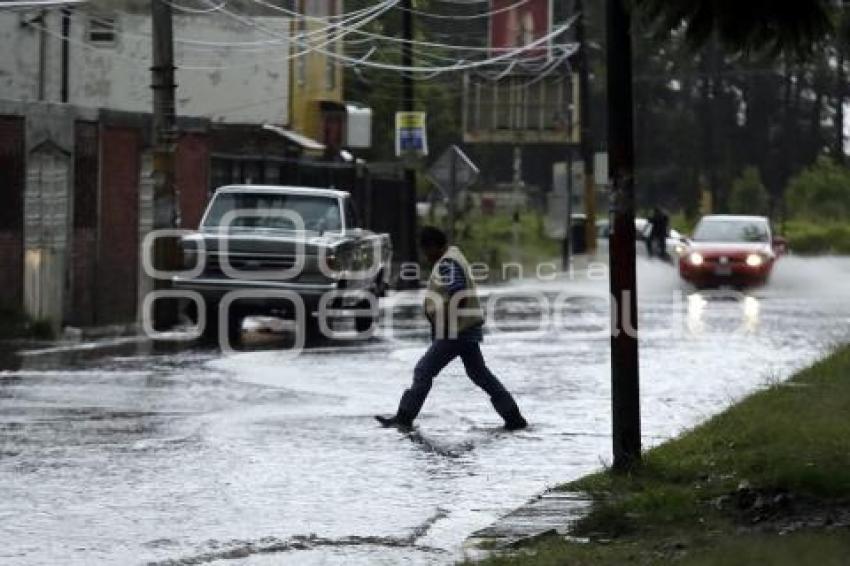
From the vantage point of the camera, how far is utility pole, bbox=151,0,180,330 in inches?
987

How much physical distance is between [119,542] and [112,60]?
3332cm

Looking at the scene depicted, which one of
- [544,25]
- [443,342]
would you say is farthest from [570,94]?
[443,342]

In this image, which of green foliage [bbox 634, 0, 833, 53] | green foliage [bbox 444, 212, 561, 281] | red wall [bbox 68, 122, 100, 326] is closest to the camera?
green foliage [bbox 634, 0, 833, 53]

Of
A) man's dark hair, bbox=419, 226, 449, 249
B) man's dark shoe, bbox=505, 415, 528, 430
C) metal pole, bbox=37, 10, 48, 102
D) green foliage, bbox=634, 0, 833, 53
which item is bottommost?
man's dark shoe, bbox=505, 415, 528, 430

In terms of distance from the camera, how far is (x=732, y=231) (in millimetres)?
37500

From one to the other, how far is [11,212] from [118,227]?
308cm

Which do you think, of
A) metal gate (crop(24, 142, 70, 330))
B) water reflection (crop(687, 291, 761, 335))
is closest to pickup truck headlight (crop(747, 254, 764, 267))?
water reflection (crop(687, 291, 761, 335))

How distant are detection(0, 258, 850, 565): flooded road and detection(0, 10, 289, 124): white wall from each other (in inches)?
532

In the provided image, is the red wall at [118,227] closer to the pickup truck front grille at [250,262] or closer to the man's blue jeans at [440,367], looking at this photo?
the pickup truck front grille at [250,262]

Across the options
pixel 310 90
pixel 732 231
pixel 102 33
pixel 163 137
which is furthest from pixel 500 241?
pixel 163 137

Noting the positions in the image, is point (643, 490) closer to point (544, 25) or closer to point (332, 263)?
point (332, 263)

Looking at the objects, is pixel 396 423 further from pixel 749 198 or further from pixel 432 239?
pixel 749 198

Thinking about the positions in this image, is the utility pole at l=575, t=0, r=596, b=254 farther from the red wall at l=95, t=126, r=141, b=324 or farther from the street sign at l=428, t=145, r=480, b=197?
the red wall at l=95, t=126, r=141, b=324

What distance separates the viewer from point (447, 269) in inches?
575
